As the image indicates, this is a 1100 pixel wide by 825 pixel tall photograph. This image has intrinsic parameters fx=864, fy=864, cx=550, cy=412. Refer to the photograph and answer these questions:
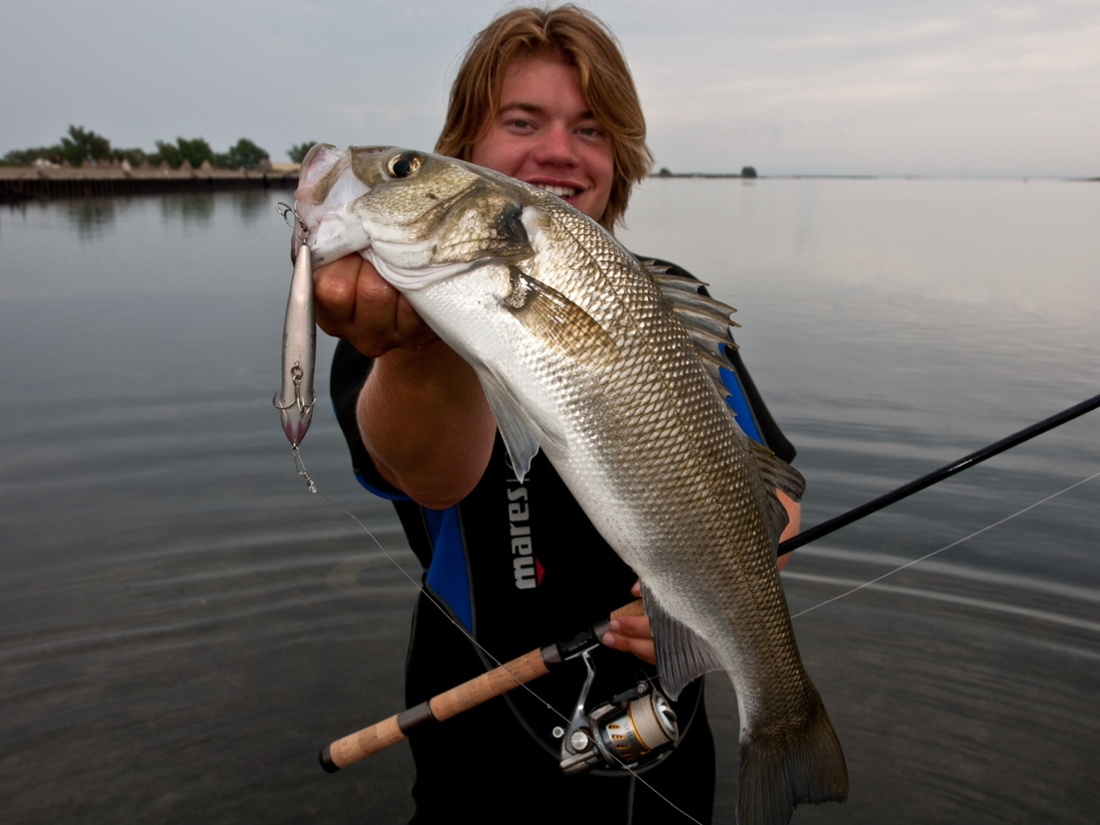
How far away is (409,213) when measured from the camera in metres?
1.78

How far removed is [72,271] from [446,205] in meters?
19.2

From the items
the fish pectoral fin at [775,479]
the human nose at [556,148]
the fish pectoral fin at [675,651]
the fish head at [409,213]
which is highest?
the human nose at [556,148]

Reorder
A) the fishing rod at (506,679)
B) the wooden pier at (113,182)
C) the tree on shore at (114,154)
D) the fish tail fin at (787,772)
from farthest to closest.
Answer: the tree on shore at (114,154) < the wooden pier at (113,182) < the fishing rod at (506,679) < the fish tail fin at (787,772)

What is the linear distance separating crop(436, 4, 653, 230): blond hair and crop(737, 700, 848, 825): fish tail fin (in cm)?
199

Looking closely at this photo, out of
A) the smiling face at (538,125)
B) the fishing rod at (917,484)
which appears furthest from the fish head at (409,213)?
the fishing rod at (917,484)

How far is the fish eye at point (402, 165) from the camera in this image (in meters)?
1.83

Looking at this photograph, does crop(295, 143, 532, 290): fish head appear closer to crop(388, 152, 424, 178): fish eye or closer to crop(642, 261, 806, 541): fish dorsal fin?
crop(388, 152, 424, 178): fish eye

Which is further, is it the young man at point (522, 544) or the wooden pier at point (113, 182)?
the wooden pier at point (113, 182)

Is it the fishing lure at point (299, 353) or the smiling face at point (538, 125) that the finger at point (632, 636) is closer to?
the fishing lure at point (299, 353)

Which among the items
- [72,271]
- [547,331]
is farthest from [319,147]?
[72,271]

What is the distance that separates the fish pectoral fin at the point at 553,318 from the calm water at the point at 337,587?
2.88 m

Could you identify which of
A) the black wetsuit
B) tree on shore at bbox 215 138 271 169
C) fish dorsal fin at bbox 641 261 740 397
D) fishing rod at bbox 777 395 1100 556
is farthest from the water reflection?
tree on shore at bbox 215 138 271 169

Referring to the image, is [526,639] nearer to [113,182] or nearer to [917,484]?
[917,484]

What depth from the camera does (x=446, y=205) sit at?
181cm
